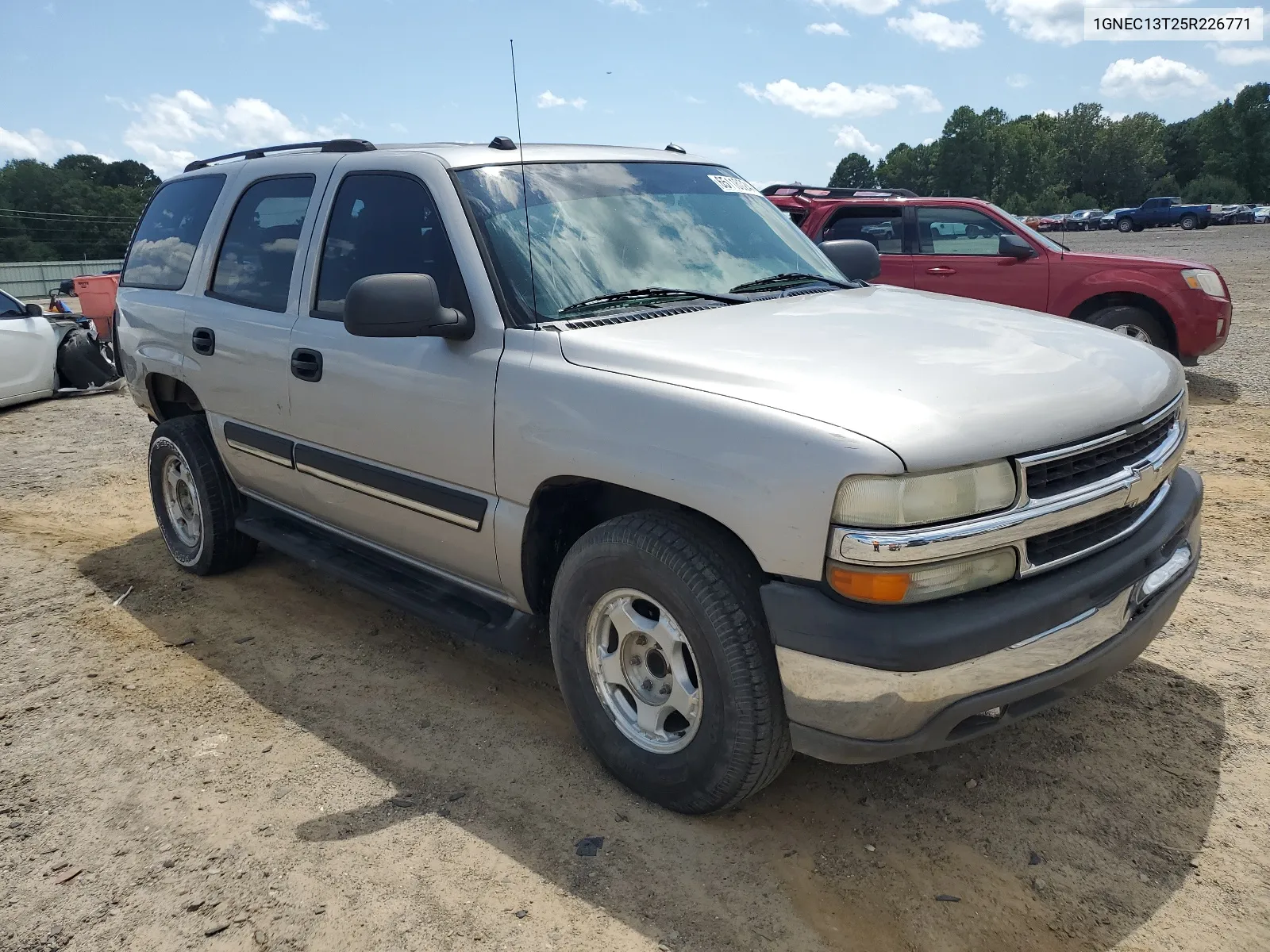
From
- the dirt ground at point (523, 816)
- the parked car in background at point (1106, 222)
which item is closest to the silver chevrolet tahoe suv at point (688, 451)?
the dirt ground at point (523, 816)

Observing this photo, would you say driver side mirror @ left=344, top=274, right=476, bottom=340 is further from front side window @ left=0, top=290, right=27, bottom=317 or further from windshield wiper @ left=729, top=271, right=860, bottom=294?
front side window @ left=0, top=290, right=27, bottom=317

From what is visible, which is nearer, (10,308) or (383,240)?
(383,240)

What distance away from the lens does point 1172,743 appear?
314cm

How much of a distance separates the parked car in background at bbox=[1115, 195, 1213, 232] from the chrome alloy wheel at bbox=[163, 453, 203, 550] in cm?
5123

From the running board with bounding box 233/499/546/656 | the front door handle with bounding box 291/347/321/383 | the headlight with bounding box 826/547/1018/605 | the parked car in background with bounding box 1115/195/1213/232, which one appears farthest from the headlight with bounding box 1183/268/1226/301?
the parked car in background with bounding box 1115/195/1213/232

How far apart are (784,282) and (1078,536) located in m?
1.55

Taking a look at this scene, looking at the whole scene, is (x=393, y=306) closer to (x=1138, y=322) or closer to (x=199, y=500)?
(x=199, y=500)

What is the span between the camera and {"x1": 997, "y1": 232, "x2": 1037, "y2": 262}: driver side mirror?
900 centimetres

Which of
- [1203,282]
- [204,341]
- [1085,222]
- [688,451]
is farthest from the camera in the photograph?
[1085,222]

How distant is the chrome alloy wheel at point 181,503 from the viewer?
4.96m

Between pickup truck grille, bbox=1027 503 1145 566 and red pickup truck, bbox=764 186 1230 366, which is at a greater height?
red pickup truck, bbox=764 186 1230 366

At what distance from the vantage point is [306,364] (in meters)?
3.74

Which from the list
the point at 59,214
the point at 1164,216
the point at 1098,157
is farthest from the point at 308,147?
the point at 1098,157

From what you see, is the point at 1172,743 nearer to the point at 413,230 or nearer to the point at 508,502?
the point at 508,502
